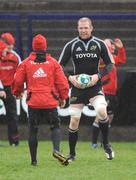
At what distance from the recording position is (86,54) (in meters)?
12.8

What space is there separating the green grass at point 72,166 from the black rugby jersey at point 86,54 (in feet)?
5.01

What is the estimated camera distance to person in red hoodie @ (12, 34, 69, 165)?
39.4ft

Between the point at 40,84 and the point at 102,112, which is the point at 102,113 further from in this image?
the point at 40,84

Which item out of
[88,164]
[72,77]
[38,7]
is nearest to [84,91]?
[72,77]

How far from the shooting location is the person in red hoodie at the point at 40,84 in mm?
12008

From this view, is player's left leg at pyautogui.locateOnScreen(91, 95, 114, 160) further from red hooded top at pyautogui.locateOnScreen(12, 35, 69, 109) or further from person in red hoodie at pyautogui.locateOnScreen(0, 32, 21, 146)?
person in red hoodie at pyautogui.locateOnScreen(0, 32, 21, 146)

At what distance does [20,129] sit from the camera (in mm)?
18391

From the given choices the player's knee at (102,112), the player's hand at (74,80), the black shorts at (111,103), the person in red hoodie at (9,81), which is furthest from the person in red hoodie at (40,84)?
the black shorts at (111,103)

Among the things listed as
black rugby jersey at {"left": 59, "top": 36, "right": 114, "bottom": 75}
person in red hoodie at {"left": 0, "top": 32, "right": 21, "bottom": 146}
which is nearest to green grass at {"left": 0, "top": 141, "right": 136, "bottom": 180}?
person in red hoodie at {"left": 0, "top": 32, "right": 21, "bottom": 146}

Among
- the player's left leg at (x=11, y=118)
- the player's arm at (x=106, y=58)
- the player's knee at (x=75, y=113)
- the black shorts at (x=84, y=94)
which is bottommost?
the player's left leg at (x=11, y=118)

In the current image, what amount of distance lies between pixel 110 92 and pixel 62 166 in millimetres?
5057

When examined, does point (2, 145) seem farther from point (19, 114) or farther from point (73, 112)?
point (73, 112)

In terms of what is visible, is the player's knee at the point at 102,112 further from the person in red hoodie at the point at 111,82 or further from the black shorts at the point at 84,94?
the person in red hoodie at the point at 111,82

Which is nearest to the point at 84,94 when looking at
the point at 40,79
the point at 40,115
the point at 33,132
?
the point at 40,115
